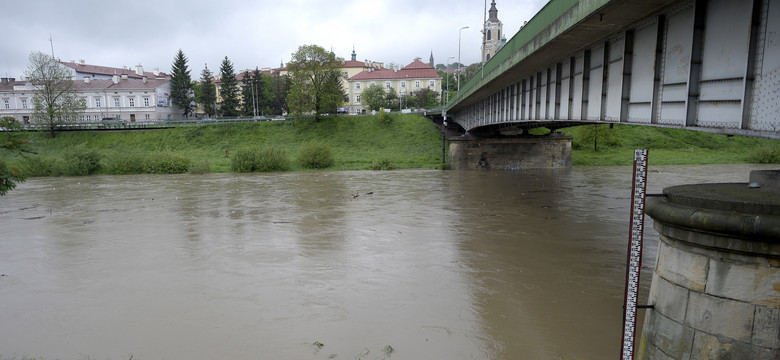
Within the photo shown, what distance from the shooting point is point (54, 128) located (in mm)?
57562

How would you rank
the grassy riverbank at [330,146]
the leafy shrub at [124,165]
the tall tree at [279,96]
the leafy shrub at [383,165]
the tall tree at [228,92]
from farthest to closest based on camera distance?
the tall tree at [279,96]
the tall tree at [228,92]
the leafy shrub at [124,165]
the grassy riverbank at [330,146]
the leafy shrub at [383,165]

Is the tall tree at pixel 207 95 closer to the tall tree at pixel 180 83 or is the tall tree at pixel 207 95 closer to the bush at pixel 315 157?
the tall tree at pixel 180 83

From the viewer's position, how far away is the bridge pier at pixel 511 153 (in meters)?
36.6

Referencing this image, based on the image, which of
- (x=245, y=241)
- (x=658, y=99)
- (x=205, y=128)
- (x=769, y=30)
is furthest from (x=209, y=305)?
(x=205, y=128)

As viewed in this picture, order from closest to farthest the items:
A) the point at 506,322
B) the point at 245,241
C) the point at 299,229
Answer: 1. the point at 506,322
2. the point at 245,241
3. the point at 299,229

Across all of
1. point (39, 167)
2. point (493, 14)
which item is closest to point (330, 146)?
point (39, 167)

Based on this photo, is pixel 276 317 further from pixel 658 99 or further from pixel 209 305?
pixel 658 99

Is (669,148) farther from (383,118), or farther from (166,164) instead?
(166,164)

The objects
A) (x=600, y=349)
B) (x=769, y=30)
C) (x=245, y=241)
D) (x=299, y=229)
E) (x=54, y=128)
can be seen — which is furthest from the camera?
(x=54, y=128)

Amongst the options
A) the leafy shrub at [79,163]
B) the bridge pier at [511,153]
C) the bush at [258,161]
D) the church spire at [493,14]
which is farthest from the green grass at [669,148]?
the church spire at [493,14]

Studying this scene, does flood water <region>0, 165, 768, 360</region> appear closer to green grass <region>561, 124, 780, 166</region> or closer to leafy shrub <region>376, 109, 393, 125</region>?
green grass <region>561, 124, 780, 166</region>

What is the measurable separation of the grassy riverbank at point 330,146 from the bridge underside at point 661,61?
26431 mm

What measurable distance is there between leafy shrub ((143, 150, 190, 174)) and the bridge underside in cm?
3277

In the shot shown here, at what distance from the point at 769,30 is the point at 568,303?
219 inches
